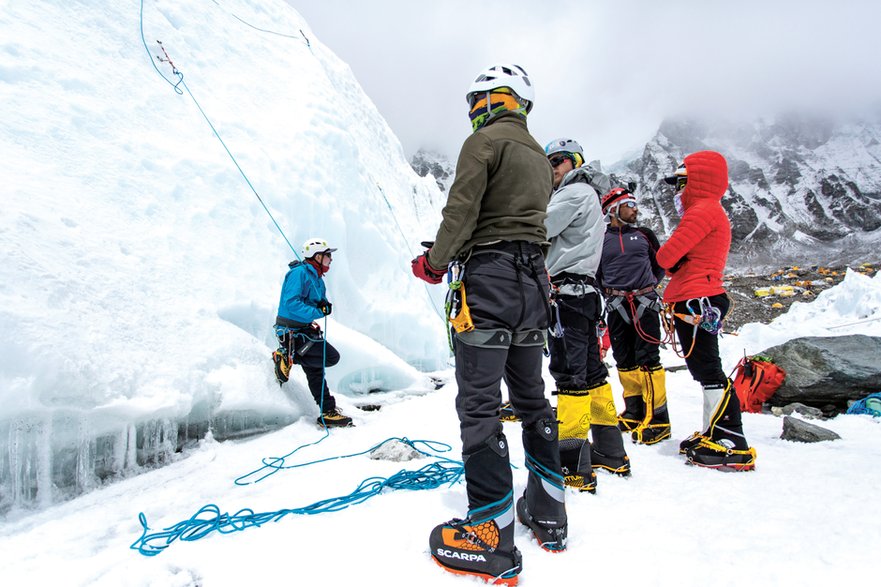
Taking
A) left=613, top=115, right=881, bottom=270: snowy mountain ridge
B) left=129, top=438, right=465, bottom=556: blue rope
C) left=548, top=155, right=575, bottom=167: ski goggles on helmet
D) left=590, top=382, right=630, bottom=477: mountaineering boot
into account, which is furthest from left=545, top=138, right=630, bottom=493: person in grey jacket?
left=613, top=115, right=881, bottom=270: snowy mountain ridge

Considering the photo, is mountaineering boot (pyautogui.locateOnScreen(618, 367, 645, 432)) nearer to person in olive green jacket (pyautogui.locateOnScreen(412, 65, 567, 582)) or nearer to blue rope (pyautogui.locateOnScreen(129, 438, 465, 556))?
blue rope (pyautogui.locateOnScreen(129, 438, 465, 556))

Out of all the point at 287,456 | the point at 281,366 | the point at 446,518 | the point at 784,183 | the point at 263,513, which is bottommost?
the point at 287,456

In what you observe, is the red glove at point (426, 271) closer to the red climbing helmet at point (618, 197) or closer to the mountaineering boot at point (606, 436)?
the mountaineering boot at point (606, 436)

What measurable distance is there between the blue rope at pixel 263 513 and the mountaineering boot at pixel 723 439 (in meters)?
1.71

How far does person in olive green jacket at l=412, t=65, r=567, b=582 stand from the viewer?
1858 mm

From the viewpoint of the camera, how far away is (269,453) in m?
3.91

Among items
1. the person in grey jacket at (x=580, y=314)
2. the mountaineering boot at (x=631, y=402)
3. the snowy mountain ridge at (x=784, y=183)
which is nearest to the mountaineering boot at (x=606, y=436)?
the person in grey jacket at (x=580, y=314)

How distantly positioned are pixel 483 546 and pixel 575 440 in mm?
1022

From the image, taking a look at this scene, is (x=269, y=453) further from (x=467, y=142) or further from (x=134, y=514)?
(x=467, y=142)

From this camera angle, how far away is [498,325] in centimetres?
194

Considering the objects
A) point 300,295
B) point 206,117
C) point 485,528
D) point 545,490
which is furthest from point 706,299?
point 206,117

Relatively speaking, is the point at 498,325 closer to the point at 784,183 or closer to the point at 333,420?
the point at 333,420

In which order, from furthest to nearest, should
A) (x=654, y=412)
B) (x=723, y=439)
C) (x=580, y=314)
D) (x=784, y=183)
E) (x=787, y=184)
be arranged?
(x=784, y=183)
(x=787, y=184)
(x=654, y=412)
(x=723, y=439)
(x=580, y=314)

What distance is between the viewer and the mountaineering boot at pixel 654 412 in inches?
146
